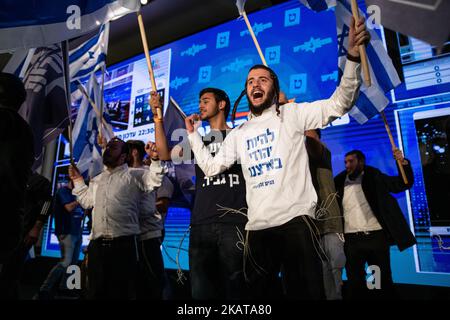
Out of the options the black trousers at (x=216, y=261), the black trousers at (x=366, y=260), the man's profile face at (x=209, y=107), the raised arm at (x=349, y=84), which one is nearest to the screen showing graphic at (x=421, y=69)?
the black trousers at (x=366, y=260)

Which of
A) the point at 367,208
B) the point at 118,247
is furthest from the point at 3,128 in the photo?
the point at 367,208

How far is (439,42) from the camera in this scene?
2.32 metres

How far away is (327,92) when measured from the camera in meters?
4.68

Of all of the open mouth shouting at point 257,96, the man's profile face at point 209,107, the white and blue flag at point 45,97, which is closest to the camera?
the open mouth shouting at point 257,96

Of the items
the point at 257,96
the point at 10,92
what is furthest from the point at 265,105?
the point at 10,92

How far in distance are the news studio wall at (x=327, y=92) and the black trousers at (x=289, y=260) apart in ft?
2.52

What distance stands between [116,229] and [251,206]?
1488 mm

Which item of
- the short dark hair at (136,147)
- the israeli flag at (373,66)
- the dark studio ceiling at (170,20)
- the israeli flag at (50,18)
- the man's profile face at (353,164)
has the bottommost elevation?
the man's profile face at (353,164)

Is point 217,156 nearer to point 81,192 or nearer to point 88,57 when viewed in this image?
point 81,192

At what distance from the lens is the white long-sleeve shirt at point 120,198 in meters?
2.90

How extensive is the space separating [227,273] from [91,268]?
1304mm

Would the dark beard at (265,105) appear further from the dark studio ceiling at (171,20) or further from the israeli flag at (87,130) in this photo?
the dark studio ceiling at (171,20)

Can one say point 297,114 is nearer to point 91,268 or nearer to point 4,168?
point 4,168

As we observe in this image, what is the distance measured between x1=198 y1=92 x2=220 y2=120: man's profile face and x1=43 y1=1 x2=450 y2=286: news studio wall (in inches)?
37.9
